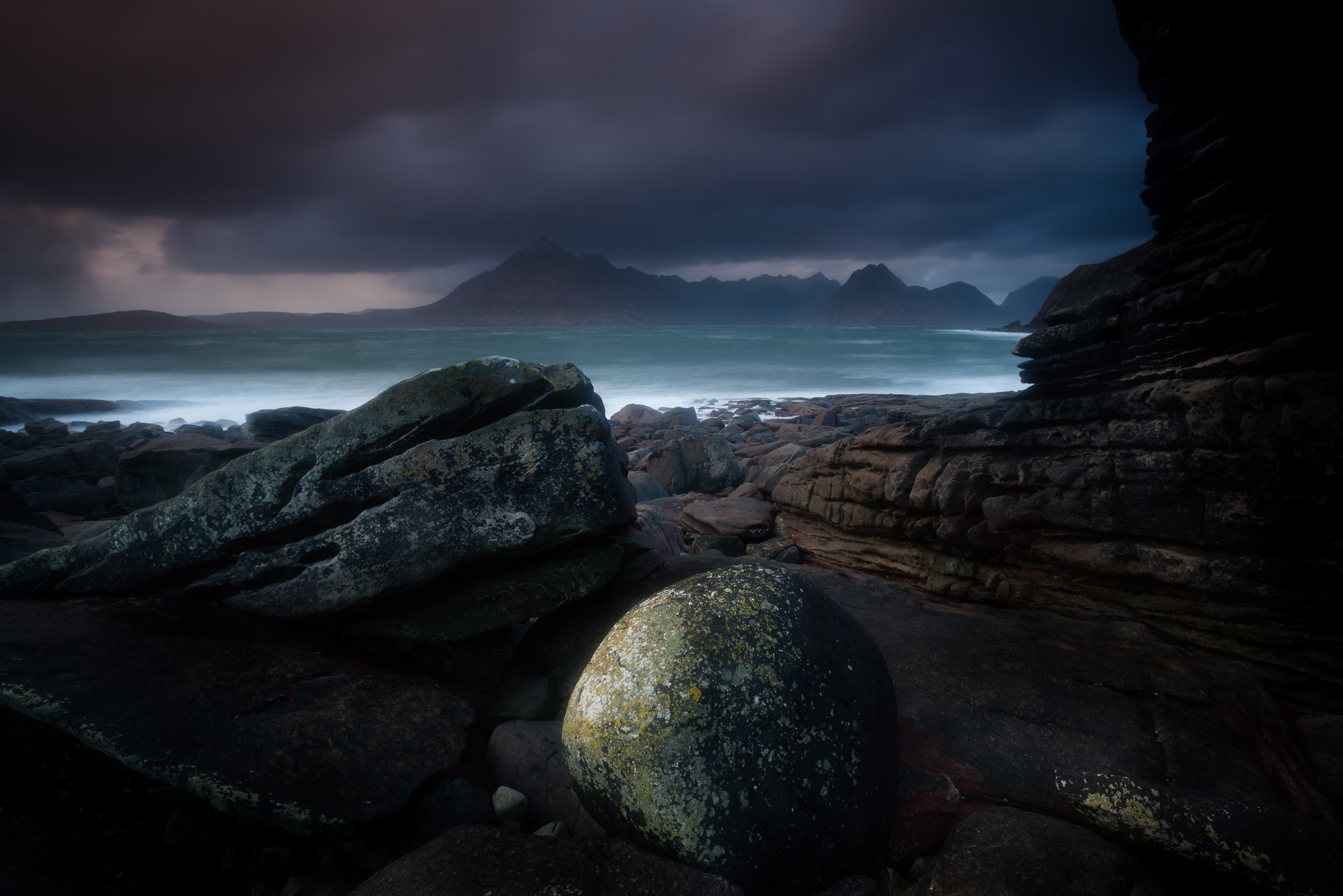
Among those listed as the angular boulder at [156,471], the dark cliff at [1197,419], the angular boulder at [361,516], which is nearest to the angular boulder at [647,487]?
the dark cliff at [1197,419]

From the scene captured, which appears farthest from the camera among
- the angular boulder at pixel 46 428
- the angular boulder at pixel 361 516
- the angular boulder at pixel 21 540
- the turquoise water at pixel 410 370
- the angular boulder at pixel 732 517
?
the turquoise water at pixel 410 370

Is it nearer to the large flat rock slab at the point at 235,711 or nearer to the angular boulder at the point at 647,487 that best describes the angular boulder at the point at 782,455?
the angular boulder at the point at 647,487

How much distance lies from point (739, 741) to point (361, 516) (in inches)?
113

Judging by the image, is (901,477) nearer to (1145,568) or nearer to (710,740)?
(1145,568)

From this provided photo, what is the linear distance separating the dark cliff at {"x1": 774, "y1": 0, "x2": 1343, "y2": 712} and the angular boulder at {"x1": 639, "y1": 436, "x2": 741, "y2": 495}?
553 cm

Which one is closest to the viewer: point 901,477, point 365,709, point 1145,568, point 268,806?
point 268,806

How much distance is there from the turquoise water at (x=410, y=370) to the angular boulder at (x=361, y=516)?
25839 mm

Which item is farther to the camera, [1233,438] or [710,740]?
[1233,438]

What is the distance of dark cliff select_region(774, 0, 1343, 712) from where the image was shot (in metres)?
3.87

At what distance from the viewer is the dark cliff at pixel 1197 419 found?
3.87 m

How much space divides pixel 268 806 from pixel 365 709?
0.73 metres

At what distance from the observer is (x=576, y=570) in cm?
425

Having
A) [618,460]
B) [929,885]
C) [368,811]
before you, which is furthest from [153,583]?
[929,885]

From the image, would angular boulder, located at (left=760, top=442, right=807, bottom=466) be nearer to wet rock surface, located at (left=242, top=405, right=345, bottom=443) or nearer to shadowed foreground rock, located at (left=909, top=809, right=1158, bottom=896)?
wet rock surface, located at (left=242, top=405, right=345, bottom=443)
